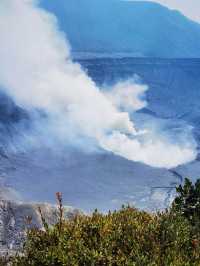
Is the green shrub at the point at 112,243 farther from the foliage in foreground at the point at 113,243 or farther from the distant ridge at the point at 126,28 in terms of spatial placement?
the distant ridge at the point at 126,28

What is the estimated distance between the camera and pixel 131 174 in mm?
98188

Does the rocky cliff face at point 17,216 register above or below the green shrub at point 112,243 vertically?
above

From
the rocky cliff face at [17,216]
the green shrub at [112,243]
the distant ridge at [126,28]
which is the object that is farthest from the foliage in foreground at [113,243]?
the distant ridge at [126,28]

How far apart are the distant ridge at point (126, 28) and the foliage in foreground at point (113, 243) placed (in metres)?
129

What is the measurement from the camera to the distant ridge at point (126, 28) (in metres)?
142

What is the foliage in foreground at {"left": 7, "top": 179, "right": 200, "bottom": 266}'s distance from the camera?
24.2 ft

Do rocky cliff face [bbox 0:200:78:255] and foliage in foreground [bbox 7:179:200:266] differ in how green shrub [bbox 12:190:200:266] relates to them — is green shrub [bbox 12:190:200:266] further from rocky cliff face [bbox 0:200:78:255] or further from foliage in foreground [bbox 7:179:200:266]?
rocky cliff face [bbox 0:200:78:255]

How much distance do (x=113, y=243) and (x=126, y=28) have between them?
14169 cm

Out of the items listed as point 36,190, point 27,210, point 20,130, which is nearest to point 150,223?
point 27,210

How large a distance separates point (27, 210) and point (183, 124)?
3499 inches

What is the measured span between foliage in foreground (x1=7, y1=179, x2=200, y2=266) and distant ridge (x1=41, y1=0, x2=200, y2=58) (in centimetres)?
12916

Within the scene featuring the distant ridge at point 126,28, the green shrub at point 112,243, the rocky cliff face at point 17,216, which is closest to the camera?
the green shrub at point 112,243

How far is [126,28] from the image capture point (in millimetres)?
147125

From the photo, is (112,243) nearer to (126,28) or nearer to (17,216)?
(17,216)
